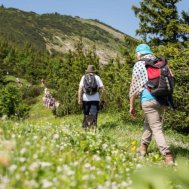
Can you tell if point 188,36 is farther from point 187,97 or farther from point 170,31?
point 187,97

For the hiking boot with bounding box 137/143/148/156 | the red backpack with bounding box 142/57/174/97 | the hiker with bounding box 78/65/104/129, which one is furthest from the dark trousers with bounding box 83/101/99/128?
the red backpack with bounding box 142/57/174/97

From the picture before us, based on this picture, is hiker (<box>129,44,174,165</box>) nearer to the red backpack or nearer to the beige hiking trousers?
the beige hiking trousers

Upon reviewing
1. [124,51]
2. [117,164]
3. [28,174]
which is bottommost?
[117,164]

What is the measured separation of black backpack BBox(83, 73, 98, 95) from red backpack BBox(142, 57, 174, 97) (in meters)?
4.41

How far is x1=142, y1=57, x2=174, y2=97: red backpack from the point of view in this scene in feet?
23.9

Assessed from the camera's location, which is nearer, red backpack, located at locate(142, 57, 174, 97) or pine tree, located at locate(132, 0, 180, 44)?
red backpack, located at locate(142, 57, 174, 97)

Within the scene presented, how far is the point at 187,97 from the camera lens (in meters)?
18.3

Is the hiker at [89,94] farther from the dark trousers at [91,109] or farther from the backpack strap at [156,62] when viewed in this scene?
the backpack strap at [156,62]

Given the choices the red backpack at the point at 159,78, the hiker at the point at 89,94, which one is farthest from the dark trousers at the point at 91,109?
the red backpack at the point at 159,78

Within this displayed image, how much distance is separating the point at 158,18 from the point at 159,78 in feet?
59.1

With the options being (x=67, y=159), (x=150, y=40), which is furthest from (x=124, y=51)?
(x=67, y=159)

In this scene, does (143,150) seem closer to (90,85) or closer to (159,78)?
(159,78)

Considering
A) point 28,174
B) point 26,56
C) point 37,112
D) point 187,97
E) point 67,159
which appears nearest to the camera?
point 28,174

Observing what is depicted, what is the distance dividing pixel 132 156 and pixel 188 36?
17.9m
